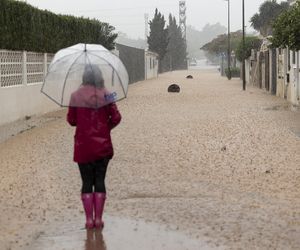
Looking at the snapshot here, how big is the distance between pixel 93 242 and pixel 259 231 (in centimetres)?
145

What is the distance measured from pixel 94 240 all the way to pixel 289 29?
32.9 ft

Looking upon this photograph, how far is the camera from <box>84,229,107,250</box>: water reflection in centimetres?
508

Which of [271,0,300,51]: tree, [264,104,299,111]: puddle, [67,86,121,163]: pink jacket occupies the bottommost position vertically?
[264,104,299,111]: puddle

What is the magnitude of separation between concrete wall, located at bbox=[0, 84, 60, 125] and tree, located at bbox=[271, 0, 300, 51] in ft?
21.3

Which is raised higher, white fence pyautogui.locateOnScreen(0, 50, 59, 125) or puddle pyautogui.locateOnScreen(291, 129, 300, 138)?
white fence pyautogui.locateOnScreen(0, 50, 59, 125)

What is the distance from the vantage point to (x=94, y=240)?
527cm

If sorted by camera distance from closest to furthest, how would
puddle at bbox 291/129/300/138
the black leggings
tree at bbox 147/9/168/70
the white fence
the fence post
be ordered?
the black leggings, puddle at bbox 291/129/300/138, the white fence, the fence post, tree at bbox 147/9/168/70

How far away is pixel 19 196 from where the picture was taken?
7086 millimetres

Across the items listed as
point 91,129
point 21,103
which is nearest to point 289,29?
point 21,103

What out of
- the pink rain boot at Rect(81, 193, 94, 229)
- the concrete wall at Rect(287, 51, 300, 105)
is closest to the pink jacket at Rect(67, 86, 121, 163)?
the pink rain boot at Rect(81, 193, 94, 229)

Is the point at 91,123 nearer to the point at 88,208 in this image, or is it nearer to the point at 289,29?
the point at 88,208

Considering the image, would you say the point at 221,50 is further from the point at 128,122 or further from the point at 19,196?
the point at 19,196

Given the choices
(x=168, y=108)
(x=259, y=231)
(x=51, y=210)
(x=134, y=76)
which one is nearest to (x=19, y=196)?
(x=51, y=210)

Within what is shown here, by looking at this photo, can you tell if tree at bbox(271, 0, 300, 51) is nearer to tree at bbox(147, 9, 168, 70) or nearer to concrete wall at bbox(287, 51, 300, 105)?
concrete wall at bbox(287, 51, 300, 105)
